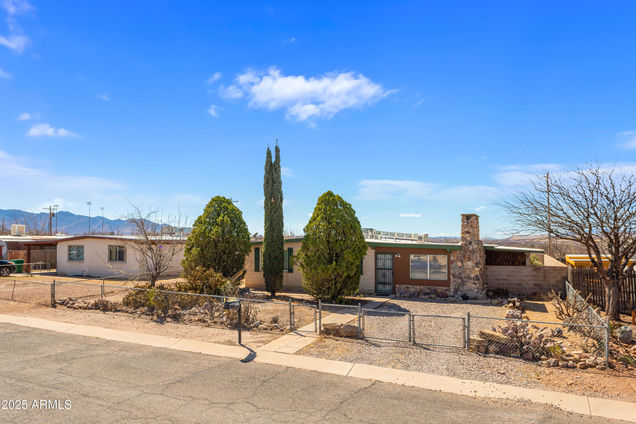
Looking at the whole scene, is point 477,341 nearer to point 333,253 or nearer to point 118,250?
point 333,253

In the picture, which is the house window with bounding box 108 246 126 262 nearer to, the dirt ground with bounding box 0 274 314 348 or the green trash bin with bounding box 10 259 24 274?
the green trash bin with bounding box 10 259 24 274

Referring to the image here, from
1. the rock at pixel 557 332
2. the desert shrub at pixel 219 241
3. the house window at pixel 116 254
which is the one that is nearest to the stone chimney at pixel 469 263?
the rock at pixel 557 332

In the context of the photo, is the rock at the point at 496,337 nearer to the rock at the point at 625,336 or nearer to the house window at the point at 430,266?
the rock at the point at 625,336

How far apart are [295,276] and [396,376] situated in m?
14.8

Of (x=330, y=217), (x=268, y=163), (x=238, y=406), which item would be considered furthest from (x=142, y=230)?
(x=238, y=406)

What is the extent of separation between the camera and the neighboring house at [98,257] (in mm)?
30891

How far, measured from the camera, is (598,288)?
1742 centimetres

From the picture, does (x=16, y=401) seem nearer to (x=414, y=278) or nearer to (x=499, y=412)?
(x=499, y=412)

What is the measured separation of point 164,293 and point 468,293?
14.6 metres

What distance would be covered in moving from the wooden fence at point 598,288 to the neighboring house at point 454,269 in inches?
95.4

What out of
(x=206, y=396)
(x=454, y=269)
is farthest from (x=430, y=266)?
(x=206, y=396)

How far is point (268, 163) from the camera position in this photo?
74.4 feet

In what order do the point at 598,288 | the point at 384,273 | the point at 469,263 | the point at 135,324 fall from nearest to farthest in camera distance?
1. the point at 135,324
2. the point at 598,288
3. the point at 469,263
4. the point at 384,273

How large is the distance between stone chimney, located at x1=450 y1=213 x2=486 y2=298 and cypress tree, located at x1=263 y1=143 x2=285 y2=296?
30.1 ft
